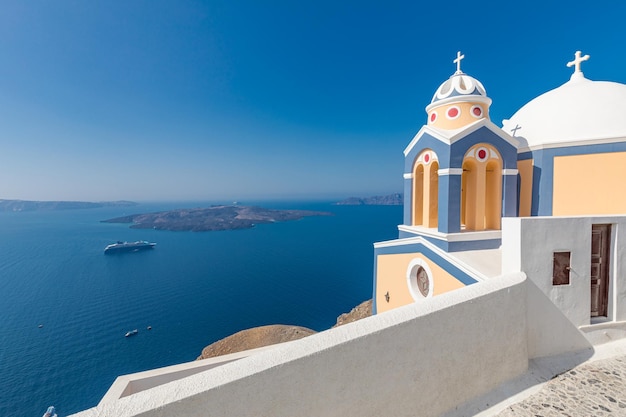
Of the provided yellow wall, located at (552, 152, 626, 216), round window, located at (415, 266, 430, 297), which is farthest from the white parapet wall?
yellow wall, located at (552, 152, 626, 216)

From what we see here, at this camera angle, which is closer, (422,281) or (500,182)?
(500,182)

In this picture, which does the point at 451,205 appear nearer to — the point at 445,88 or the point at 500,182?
the point at 500,182

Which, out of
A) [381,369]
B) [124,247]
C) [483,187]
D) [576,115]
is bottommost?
[124,247]

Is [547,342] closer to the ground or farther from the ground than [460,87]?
closer to the ground

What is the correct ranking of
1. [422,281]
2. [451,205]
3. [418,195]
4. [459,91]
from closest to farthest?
[451,205], [422,281], [459,91], [418,195]

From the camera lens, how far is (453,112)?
802 centimetres

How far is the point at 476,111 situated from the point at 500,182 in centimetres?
228

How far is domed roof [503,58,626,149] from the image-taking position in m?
6.42

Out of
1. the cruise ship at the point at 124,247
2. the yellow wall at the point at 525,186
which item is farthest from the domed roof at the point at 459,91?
the cruise ship at the point at 124,247

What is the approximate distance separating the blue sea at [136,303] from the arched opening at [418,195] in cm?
2267

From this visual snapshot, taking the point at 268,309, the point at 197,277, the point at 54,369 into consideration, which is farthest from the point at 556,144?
the point at 197,277

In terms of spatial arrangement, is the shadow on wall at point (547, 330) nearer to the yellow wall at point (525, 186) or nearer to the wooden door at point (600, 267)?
the wooden door at point (600, 267)

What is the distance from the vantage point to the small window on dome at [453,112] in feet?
26.1

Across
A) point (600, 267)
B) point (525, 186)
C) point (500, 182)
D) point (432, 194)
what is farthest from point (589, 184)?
point (432, 194)
